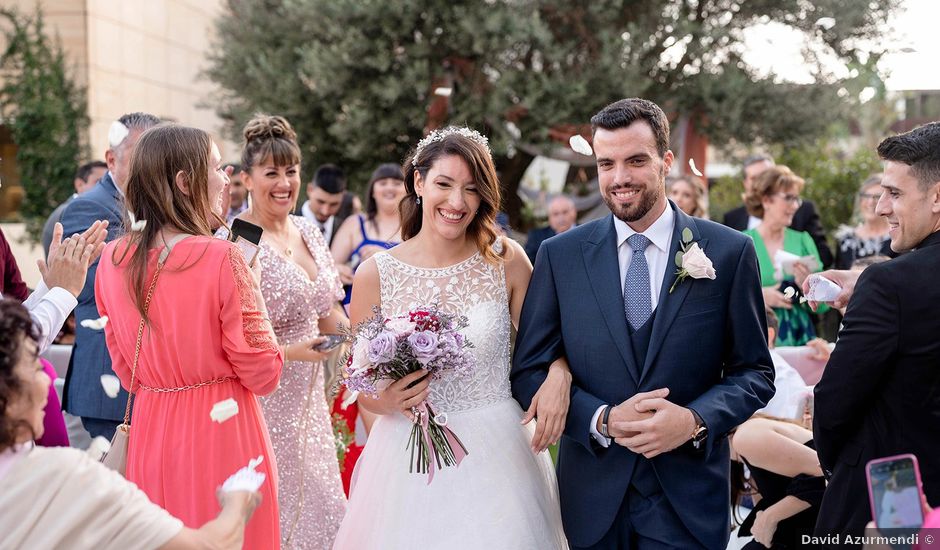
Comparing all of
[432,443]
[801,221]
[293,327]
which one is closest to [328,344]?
[293,327]

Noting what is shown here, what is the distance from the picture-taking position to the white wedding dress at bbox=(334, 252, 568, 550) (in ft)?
12.1

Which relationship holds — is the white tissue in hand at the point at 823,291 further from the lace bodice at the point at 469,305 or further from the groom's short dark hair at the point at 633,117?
the lace bodice at the point at 469,305

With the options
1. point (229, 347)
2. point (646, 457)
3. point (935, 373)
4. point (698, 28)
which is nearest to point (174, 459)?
point (229, 347)

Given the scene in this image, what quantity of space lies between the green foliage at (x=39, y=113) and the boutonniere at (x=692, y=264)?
15.3m

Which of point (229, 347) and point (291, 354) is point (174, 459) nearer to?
point (229, 347)

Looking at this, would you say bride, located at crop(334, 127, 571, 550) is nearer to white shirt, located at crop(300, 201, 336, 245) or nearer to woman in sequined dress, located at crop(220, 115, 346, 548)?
woman in sequined dress, located at crop(220, 115, 346, 548)

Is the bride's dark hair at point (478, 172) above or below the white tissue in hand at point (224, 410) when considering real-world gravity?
above

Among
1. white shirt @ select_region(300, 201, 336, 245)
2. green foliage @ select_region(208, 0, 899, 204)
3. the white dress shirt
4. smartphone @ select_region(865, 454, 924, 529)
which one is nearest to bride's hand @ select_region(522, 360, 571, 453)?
the white dress shirt

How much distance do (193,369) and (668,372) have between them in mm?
1781

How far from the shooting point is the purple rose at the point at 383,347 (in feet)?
11.4

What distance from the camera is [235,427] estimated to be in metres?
3.62

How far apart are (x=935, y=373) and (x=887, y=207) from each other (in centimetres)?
61

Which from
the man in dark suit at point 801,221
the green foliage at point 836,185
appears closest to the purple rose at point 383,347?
the man in dark suit at point 801,221

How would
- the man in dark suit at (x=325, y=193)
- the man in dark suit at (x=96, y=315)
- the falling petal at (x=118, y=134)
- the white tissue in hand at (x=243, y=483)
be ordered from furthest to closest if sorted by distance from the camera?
1. the man in dark suit at (x=325, y=193)
2. the falling petal at (x=118, y=134)
3. the man in dark suit at (x=96, y=315)
4. the white tissue in hand at (x=243, y=483)
